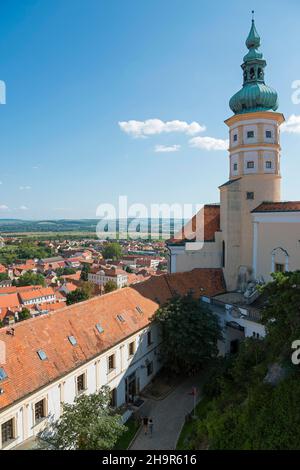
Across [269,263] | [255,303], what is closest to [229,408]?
[255,303]

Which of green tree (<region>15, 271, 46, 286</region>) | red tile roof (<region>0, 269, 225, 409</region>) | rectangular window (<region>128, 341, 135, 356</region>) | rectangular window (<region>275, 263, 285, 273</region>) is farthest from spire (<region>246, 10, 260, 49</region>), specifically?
green tree (<region>15, 271, 46, 286</region>)

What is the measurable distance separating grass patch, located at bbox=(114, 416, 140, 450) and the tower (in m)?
14.7

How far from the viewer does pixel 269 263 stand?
27.1 metres

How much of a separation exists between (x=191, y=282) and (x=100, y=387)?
520 inches

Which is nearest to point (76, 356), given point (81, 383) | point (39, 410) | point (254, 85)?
point (81, 383)

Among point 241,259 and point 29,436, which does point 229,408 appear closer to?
point 29,436

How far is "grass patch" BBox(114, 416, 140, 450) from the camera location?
17.8m

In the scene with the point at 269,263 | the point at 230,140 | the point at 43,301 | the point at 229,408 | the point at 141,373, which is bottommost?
the point at 43,301

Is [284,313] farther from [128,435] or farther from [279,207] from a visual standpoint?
[279,207]

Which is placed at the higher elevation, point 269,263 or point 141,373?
point 269,263

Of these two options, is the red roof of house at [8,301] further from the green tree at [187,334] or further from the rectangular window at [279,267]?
Answer: the rectangular window at [279,267]

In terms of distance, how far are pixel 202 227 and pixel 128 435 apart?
19432 millimetres

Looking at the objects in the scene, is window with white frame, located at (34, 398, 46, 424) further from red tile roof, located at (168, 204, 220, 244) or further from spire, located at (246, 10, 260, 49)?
spire, located at (246, 10, 260, 49)

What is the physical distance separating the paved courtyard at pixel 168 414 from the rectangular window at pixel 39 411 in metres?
5.61
